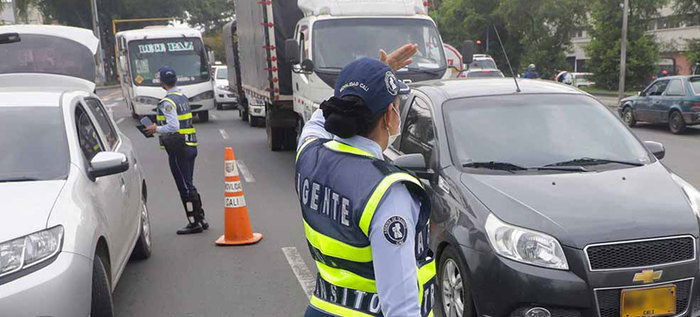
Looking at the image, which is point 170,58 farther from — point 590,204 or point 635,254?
point 635,254

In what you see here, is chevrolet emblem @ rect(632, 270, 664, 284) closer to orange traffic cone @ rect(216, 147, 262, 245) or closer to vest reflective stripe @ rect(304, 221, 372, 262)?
vest reflective stripe @ rect(304, 221, 372, 262)

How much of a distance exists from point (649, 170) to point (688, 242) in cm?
84

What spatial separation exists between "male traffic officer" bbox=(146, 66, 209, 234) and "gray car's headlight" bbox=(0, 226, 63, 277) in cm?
355

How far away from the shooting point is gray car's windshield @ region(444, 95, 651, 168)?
15.5 ft

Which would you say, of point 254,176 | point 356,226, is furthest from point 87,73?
point 356,226

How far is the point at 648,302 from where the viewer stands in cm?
375

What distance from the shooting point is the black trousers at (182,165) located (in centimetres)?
730

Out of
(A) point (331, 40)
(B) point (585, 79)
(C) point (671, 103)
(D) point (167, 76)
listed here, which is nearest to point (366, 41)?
(A) point (331, 40)

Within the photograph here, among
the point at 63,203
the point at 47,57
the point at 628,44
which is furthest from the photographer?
the point at 628,44

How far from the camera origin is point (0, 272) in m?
3.44

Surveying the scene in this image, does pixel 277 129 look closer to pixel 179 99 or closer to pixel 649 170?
pixel 179 99

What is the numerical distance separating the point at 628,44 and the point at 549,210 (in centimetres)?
3533

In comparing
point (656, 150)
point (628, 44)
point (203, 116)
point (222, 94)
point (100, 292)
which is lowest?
point (203, 116)

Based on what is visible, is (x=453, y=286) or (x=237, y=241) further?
(x=237, y=241)
